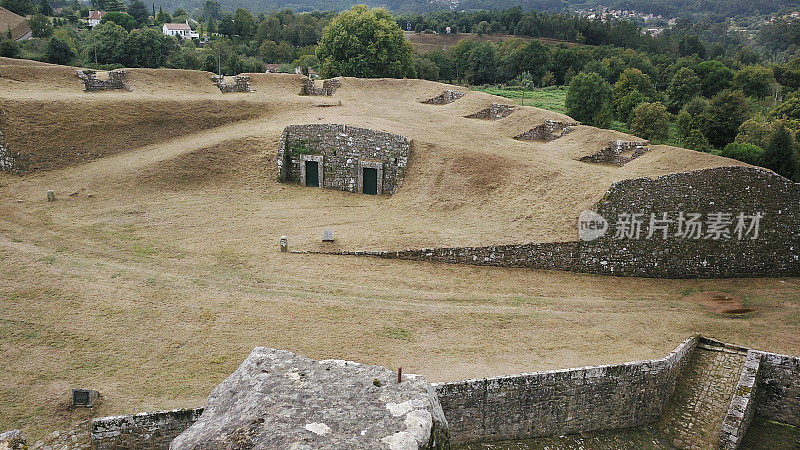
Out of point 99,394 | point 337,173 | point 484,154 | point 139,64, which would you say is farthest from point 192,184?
point 139,64

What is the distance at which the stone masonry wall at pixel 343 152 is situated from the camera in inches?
1153

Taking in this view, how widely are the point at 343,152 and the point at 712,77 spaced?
44.8 m

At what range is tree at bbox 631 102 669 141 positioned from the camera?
4316cm

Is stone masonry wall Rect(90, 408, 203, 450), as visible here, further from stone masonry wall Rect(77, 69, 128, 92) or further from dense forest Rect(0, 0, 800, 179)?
dense forest Rect(0, 0, 800, 179)

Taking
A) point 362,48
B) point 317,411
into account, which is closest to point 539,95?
point 362,48

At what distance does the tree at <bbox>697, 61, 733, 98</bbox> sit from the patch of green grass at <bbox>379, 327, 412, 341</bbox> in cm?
5252

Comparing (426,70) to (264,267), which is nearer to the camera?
(264,267)

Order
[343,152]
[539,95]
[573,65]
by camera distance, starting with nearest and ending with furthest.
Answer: [343,152] → [539,95] → [573,65]

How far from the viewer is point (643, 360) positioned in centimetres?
1577

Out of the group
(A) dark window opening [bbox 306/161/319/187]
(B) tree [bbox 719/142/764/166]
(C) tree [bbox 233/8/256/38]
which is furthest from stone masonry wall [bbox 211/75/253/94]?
(C) tree [bbox 233/8/256/38]

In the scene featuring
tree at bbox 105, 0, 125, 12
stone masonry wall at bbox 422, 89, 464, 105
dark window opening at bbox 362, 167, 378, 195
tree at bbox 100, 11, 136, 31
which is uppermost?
tree at bbox 105, 0, 125, 12

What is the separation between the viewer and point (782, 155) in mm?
34062

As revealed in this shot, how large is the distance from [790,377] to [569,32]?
101 metres

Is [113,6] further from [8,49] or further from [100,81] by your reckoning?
[100,81]
